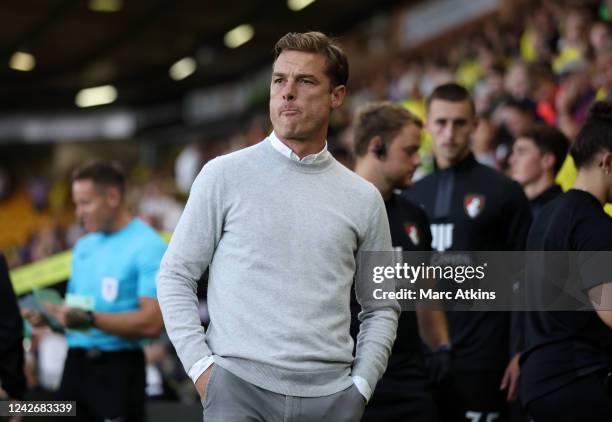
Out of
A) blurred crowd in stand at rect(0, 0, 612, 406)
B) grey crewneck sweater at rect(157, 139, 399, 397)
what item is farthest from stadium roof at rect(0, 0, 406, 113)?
grey crewneck sweater at rect(157, 139, 399, 397)

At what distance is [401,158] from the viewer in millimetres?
4199

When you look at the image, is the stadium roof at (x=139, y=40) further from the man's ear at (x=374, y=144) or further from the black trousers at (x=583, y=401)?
the black trousers at (x=583, y=401)

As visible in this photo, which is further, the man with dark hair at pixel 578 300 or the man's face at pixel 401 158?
the man's face at pixel 401 158

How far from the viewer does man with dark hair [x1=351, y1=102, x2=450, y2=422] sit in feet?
12.7

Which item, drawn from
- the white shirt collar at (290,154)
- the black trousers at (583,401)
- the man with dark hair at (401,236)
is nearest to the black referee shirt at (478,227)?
the man with dark hair at (401,236)

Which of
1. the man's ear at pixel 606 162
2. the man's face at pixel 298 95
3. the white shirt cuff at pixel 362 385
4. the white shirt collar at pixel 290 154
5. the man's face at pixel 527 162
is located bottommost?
the white shirt cuff at pixel 362 385

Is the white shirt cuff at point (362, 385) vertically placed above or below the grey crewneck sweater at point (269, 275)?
below

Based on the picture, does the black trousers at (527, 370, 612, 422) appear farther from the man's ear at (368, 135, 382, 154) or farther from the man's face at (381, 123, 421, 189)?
the man's ear at (368, 135, 382, 154)

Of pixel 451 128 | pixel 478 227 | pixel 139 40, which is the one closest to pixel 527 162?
pixel 451 128

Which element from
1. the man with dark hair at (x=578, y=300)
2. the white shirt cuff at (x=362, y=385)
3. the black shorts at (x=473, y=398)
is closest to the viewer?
the white shirt cuff at (x=362, y=385)

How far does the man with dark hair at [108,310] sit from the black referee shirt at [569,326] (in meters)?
1.93

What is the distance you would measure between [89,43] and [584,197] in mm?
20002

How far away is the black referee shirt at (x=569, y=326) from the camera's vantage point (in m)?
3.34

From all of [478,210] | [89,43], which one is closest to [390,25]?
[89,43]
